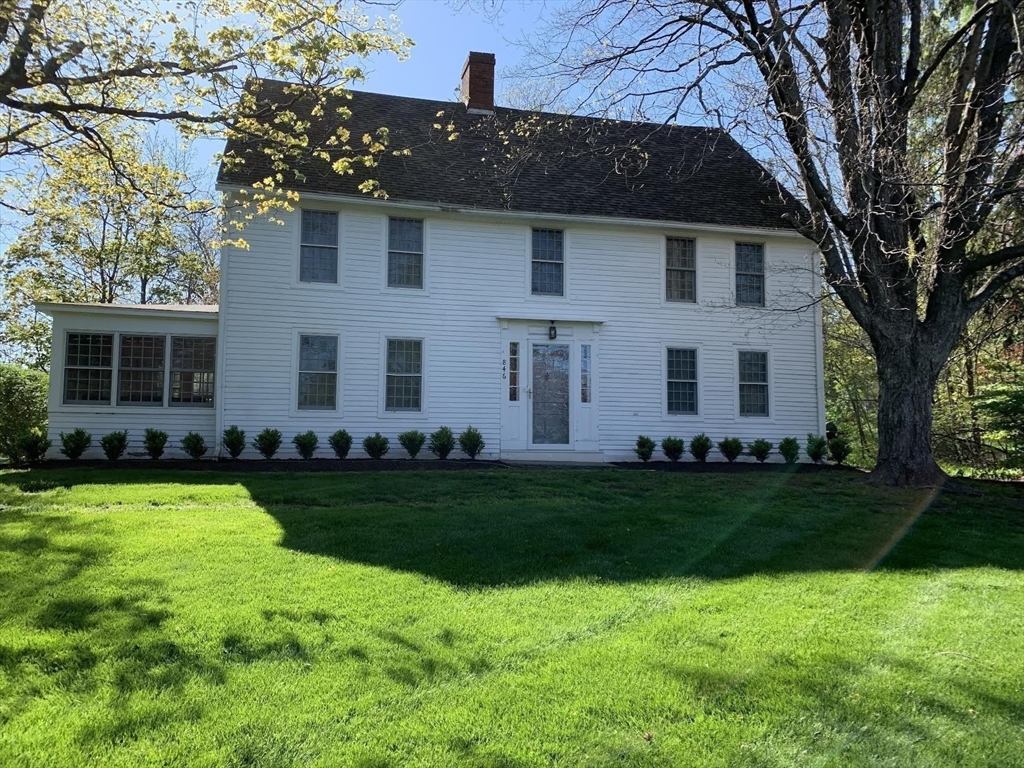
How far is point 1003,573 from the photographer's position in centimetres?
604

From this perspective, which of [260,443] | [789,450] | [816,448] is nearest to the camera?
[260,443]

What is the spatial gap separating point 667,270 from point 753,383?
3.29 m

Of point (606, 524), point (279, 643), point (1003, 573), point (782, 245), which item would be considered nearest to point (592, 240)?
point (782, 245)

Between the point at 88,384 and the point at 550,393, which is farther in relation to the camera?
the point at 550,393

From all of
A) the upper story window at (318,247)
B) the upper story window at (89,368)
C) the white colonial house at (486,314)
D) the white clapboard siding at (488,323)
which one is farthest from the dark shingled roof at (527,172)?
the upper story window at (89,368)

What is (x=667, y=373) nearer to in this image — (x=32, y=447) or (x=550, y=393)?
(x=550, y=393)

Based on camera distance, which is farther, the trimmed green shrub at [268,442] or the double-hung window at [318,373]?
the double-hung window at [318,373]

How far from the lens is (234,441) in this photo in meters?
13.0

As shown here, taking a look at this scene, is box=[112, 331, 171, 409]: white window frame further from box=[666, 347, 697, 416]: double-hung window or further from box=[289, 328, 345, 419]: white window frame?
box=[666, 347, 697, 416]: double-hung window

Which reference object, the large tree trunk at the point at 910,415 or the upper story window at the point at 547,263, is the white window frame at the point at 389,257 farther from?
the large tree trunk at the point at 910,415

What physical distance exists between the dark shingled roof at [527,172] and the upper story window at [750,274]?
2.18 ft

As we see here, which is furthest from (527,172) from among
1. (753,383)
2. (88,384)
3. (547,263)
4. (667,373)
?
(88,384)

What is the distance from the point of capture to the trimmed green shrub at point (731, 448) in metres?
15.1

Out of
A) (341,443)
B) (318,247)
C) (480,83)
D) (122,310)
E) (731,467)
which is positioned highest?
(480,83)
